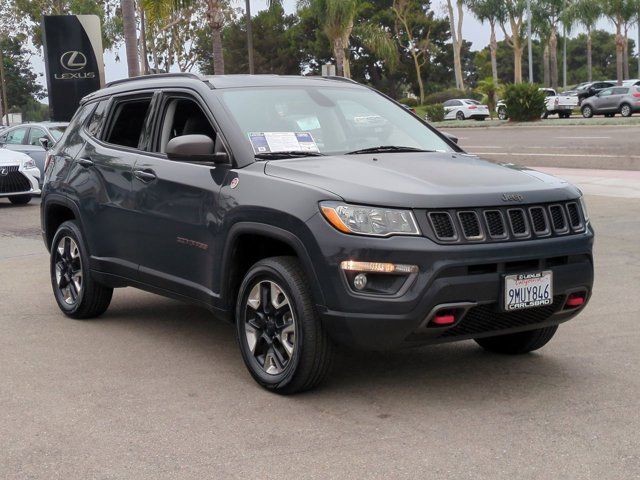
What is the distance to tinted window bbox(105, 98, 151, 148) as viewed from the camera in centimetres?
672

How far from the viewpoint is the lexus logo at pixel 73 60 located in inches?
1121

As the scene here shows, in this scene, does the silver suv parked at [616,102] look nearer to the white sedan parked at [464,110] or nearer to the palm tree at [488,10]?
the white sedan parked at [464,110]

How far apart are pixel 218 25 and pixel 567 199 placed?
2833 centimetres

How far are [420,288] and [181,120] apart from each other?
2.41 metres

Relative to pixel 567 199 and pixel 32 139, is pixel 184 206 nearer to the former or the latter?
pixel 567 199

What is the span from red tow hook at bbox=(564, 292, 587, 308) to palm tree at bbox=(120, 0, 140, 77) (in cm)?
1999

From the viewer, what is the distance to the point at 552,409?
4.96 metres

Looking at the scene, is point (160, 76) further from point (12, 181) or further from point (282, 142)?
point (12, 181)

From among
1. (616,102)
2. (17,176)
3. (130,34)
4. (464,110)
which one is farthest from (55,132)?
(464,110)

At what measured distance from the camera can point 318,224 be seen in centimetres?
490

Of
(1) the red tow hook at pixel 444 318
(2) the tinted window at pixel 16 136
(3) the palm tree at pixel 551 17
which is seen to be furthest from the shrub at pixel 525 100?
(3) the palm tree at pixel 551 17

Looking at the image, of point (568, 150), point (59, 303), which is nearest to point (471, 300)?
point (59, 303)

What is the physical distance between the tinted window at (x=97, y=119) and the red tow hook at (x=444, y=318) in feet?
11.4

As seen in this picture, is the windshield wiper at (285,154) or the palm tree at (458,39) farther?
the palm tree at (458,39)
